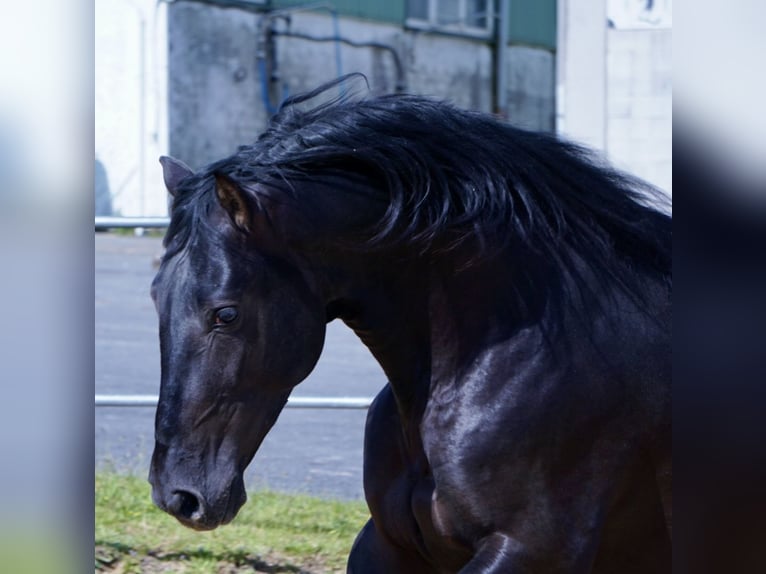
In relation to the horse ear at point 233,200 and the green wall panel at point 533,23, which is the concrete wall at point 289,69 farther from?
the horse ear at point 233,200

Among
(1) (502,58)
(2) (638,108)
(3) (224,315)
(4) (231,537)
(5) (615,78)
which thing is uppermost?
(1) (502,58)

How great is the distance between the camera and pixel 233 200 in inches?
103

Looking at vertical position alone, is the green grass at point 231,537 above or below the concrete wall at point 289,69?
below

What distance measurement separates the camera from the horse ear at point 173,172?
2957 mm

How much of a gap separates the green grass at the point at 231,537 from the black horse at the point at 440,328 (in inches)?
64.9

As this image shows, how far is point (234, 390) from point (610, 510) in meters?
0.87

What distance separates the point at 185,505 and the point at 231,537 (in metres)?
2.27

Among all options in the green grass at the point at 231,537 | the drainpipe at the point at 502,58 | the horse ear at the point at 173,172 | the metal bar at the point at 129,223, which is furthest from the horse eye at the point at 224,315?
the drainpipe at the point at 502,58

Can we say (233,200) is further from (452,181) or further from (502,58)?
(502,58)

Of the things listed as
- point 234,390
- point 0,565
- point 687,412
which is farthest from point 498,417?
point 0,565

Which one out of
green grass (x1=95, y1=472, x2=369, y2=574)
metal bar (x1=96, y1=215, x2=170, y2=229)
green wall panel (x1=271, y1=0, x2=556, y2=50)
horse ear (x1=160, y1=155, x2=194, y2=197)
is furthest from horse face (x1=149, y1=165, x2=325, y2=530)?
green wall panel (x1=271, y1=0, x2=556, y2=50)

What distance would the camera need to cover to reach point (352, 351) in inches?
418

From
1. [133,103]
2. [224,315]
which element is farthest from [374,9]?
[224,315]

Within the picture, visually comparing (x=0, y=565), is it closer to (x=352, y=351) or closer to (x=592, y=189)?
(x=592, y=189)
